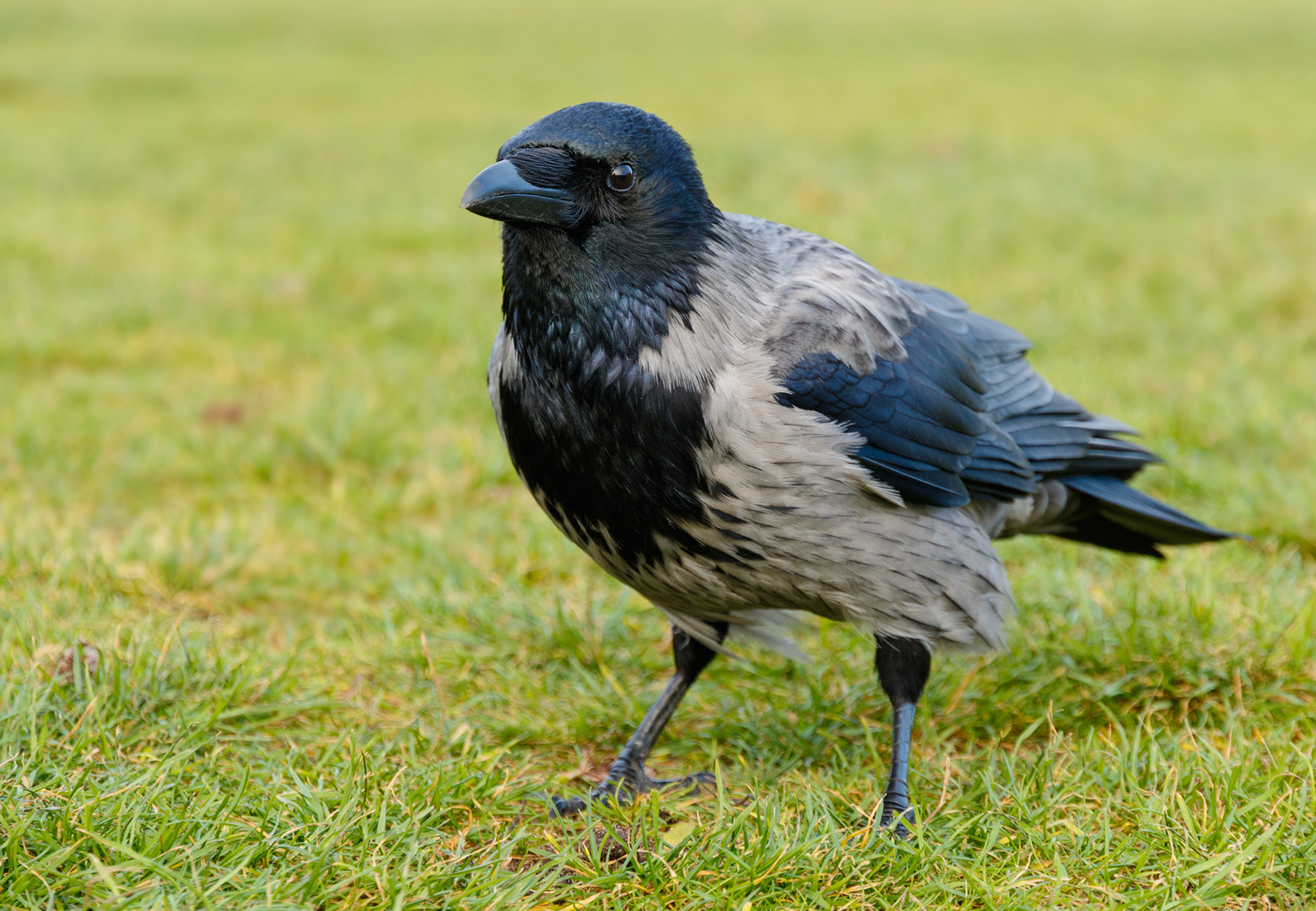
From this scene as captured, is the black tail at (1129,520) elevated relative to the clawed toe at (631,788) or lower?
elevated

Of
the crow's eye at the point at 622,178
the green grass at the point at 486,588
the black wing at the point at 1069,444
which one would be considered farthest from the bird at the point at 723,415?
the green grass at the point at 486,588

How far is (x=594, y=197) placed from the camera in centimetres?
276

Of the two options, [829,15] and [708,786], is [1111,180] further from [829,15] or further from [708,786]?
[829,15]

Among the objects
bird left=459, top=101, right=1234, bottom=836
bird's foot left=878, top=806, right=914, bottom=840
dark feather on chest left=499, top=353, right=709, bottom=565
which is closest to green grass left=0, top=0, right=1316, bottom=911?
bird's foot left=878, top=806, right=914, bottom=840

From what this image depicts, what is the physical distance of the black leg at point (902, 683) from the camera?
305cm

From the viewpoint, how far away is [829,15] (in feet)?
83.8

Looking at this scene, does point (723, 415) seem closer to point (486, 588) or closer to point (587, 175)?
point (587, 175)

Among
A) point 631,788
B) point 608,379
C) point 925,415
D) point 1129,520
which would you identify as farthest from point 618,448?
point 1129,520

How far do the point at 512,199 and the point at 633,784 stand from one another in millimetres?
1513

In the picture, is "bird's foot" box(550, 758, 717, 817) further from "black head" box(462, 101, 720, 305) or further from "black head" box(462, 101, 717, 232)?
"black head" box(462, 101, 717, 232)

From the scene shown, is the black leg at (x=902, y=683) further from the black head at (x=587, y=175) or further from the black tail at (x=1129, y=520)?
the black head at (x=587, y=175)

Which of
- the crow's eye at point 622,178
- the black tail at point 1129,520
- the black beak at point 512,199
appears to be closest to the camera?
the black beak at point 512,199

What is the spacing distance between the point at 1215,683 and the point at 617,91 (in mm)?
13125

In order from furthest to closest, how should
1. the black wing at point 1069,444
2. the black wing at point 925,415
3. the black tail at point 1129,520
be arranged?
1. the black tail at point 1129,520
2. the black wing at point 1069,444
3. the black wing at point 925,415
